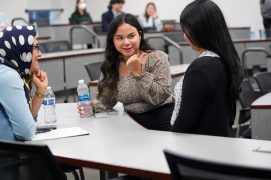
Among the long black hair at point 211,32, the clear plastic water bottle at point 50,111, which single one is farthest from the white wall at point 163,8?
the long black hair at point 211,32

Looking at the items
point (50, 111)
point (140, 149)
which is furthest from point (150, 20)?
point (140, 149)

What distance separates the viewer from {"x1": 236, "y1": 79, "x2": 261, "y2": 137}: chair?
154 inches

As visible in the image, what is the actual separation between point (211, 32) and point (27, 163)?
1.13 meters

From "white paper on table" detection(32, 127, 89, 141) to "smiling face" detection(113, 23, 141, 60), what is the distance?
765 millimetres

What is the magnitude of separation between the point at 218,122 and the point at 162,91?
0.75 m

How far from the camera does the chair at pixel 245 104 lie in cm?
392

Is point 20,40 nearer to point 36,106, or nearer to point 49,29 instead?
point 36,106

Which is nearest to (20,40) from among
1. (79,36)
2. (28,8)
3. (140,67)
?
(140,67)

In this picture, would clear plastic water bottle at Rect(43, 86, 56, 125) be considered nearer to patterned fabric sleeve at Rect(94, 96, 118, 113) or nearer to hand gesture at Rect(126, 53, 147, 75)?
patterned fabric sleeve at Rect(94, 96, 118, 113)

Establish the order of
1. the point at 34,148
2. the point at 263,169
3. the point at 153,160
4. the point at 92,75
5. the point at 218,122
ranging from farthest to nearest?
the point at 92,75 → the point at 218,122 → the point at 153,160 → the point at 34,148 → the point at 263,169

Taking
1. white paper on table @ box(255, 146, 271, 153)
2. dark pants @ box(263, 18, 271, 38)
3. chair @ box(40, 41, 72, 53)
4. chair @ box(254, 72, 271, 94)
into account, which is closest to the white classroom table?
white paper on table @ box(255, 146, 271, 153)

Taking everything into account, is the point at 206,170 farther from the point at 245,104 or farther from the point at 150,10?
the point at 150,10

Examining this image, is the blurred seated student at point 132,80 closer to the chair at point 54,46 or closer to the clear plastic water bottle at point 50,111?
the clear plastic water bottle at point 50,111

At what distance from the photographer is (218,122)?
2320mm
